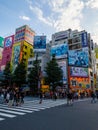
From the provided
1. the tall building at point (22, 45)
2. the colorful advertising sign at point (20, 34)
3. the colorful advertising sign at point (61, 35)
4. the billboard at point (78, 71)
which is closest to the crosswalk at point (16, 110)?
the billboard at point (78, 71)

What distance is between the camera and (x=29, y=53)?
62812 mm

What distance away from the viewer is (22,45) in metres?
59.8

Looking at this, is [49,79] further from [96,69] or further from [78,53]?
[96,69]

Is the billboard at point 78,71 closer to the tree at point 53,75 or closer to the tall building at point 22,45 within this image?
the tree at point 53,75

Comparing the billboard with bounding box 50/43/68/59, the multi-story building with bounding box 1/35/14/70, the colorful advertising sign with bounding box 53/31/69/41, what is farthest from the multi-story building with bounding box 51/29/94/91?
the colorful advertising sign with bounding box 53/31/69/41

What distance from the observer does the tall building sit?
5972 centimetres

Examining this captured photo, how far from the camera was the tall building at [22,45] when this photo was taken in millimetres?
59719

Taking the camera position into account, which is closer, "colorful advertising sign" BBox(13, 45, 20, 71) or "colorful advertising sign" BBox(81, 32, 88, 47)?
"colorful advertising sign" BBox(13, 45, 20, 71)

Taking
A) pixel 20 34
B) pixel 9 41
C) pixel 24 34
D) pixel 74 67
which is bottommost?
pixel 74 67

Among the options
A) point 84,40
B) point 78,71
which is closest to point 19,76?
point 78,71

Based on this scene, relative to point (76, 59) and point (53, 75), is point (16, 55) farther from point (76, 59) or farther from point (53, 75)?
point (53, 75)

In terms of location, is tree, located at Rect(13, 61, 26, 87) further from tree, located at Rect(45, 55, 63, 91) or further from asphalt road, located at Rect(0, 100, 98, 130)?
asphalt road, located at Rect(0, 100, 98, 130)

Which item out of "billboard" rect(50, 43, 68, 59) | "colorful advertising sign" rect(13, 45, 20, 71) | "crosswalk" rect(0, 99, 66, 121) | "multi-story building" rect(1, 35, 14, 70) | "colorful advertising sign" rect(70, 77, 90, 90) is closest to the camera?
"crosswalk" rect(0, 99, 66, 121)

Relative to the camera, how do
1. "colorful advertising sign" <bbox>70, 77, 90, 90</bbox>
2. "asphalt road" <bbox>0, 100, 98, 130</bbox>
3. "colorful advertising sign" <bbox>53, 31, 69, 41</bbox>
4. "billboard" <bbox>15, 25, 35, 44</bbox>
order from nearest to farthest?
"asphalt road" <bbox>0, 100, 98, 130</bbox>, "colorful advertising sign" <bbox>70, 77, 90, 90</bbox>, "billboard" <bbox>15, 25, 35, 44</bbox>, "colorful advertising sign" <bbox>53, 31, 69, 41</bbox>
